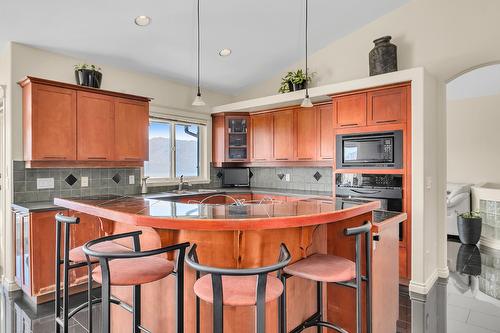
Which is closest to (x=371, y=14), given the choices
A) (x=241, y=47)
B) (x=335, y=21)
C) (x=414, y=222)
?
(x=335, y=21)

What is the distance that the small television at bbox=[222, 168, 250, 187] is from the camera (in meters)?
5.77

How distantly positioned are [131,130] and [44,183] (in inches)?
46.9

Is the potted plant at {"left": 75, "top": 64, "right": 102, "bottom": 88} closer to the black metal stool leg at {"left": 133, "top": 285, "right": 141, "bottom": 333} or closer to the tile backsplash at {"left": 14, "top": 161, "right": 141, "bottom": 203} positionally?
the tile backsplash at {"left": 14, "top": 161, "right": 141, "bottom": 203}

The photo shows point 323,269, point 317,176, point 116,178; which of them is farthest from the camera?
point 317,176

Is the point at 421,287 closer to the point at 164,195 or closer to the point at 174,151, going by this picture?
the point at 164,195

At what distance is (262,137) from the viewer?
533cm

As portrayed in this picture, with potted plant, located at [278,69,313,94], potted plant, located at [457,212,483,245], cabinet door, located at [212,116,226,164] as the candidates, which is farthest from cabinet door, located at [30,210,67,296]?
potted plant, located at [457,212,483,245]

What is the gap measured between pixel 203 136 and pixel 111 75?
190 centimetres

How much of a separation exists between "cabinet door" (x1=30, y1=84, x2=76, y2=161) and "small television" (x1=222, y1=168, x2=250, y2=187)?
2748 millimetres

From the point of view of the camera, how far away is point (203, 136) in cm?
567

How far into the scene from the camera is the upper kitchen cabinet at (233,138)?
550 centimetres

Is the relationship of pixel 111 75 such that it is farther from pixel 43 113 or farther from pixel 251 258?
pixel 251 258

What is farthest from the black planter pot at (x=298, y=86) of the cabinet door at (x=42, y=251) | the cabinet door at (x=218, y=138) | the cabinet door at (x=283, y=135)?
the cabinet door at (x=42, y=251)

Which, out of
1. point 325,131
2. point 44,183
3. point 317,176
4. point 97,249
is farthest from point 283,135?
point 97,249
